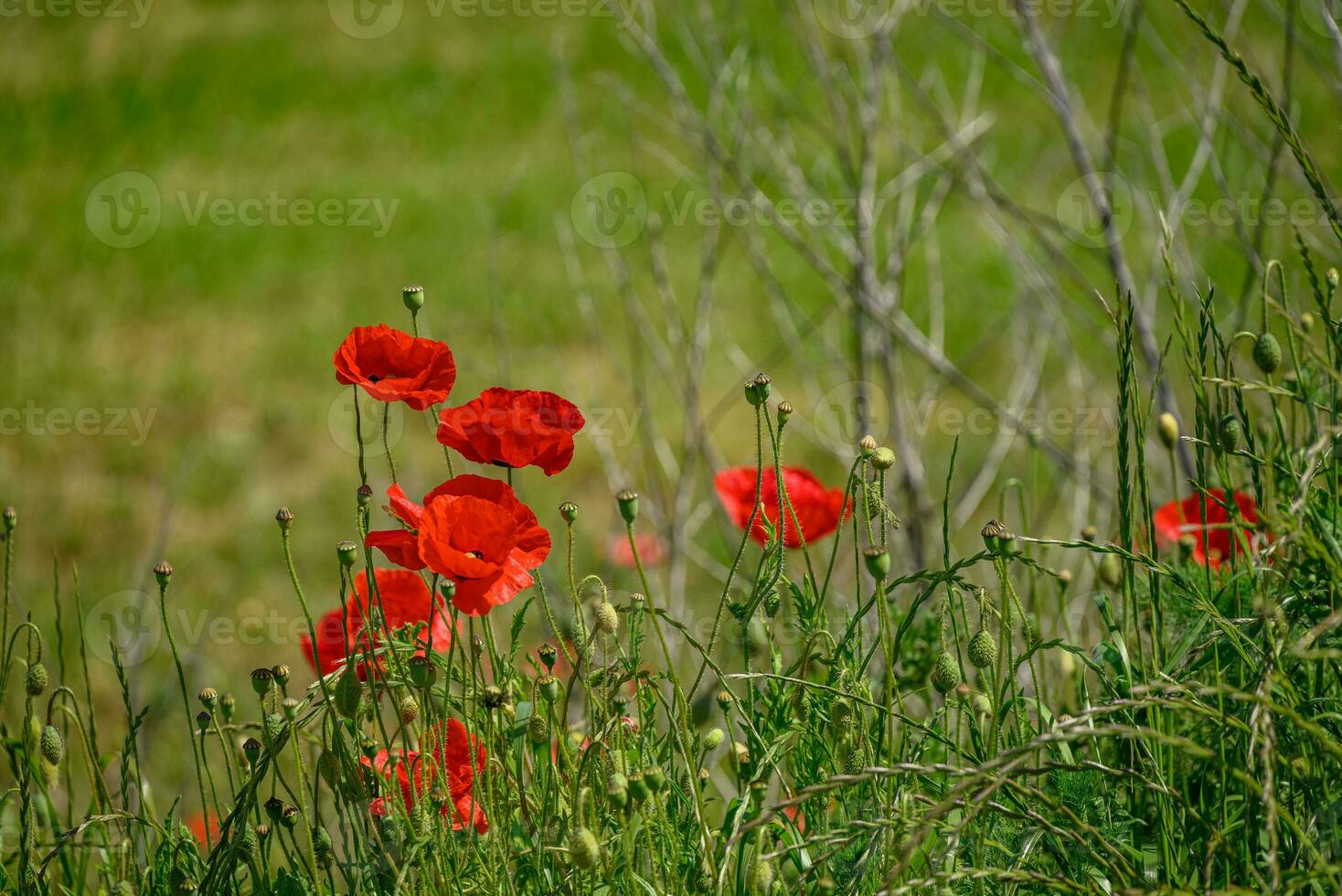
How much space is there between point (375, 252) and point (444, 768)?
5136 mm

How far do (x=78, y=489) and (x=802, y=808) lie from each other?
3990 millimetres

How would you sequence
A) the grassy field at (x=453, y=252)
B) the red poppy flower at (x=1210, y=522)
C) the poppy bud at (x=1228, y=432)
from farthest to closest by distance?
the grassy field at (x=453, y=252), the red poppy flower at (x=1210, y=522), the poppy bud at (x=1228, y=432)

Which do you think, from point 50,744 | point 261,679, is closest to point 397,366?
point 261,679

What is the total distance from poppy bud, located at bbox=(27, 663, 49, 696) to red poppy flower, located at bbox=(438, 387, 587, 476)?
1.26 feet

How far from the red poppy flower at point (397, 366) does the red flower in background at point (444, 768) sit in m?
0.28

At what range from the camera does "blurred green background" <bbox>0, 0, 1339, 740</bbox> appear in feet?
12.8

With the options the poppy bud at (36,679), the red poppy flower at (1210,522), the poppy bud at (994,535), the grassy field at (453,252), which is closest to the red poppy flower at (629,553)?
the grassy field at (453,252)

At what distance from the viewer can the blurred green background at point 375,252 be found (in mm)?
3896

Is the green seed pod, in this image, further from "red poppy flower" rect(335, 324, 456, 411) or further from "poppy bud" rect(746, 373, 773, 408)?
"red poppy flower" rect(335, 324, 456, 411)

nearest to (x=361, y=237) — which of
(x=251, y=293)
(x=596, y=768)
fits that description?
(x=251, y=293)

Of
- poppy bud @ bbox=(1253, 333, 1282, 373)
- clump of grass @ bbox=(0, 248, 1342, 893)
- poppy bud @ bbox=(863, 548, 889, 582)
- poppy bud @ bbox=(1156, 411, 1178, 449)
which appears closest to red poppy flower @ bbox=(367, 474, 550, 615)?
clump of grass @ bbox=(0, 248, 1342, 893)

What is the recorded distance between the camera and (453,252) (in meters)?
5.73

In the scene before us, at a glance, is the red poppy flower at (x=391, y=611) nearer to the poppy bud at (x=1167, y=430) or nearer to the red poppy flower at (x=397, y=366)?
the red poppy flower at (x=397, y=366)

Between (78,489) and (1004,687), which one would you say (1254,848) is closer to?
(1004,687)
